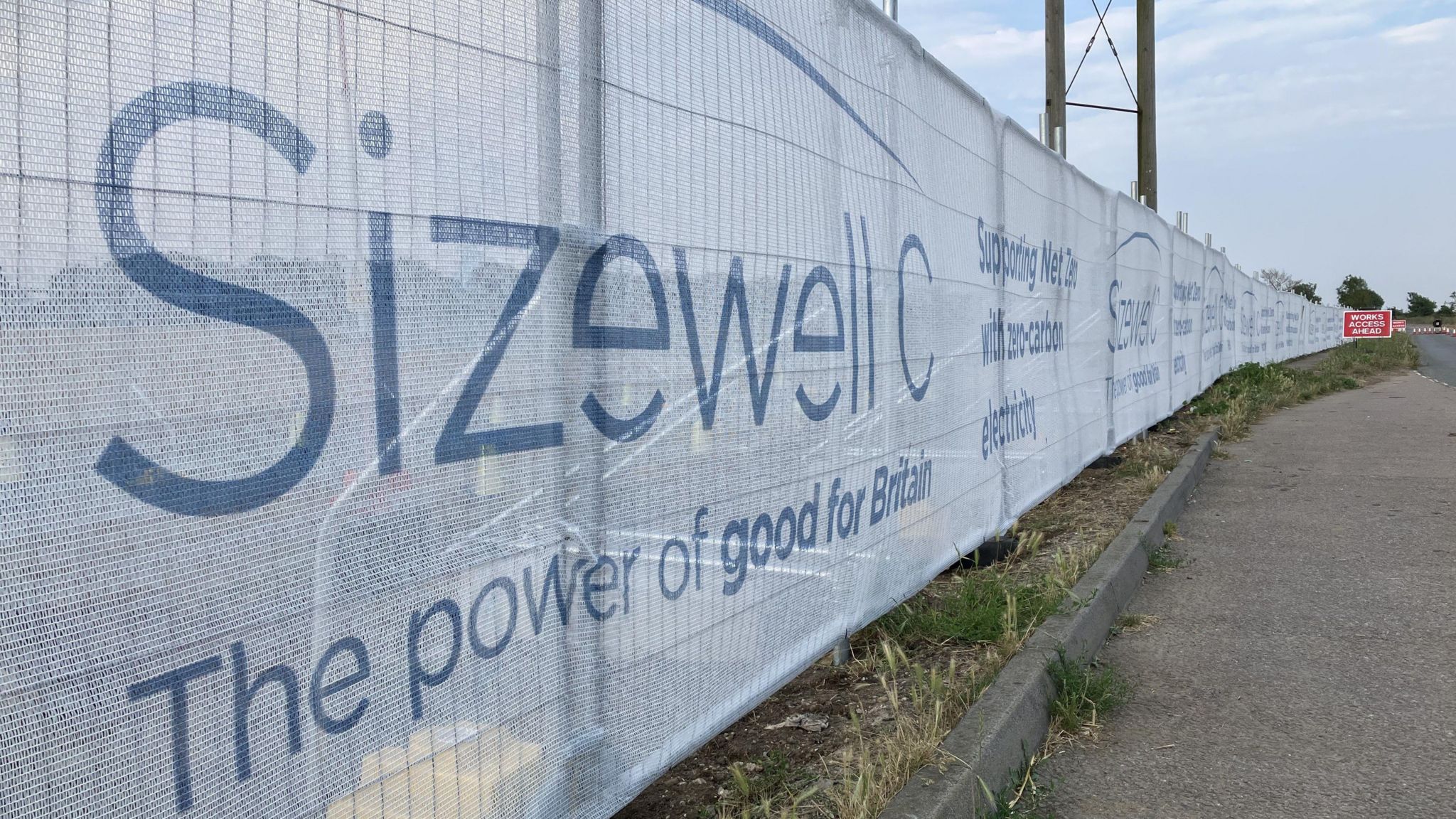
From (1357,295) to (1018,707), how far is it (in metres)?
143

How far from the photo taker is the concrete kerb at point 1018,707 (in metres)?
2.72

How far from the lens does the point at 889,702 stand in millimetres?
3672

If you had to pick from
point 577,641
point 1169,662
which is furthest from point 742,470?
point 1169,662

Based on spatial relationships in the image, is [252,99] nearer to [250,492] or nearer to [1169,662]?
[250,492]

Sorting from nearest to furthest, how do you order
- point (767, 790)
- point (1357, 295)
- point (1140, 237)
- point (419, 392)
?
point (419, 392) → point (767, 790) → point (1140, 237) → point (1357, 295)

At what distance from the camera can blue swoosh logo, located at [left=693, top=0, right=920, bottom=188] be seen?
2.99 m

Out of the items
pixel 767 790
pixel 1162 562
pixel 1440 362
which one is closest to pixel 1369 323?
pixel 1440 362

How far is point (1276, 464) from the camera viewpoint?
9914 mm

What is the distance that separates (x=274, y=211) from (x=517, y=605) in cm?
91

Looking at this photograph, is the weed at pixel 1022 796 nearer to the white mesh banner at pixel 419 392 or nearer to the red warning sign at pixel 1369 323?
the white mesh banner at pixel 419 392

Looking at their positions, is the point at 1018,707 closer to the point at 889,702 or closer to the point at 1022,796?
the point at 1022,796

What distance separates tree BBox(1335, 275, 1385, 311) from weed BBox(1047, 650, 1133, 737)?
139 m

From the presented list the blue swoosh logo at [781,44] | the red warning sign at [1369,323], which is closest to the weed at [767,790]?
the blue swoosh logo at [781,44]

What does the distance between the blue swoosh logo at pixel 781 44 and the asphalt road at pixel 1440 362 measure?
23.5 metres
